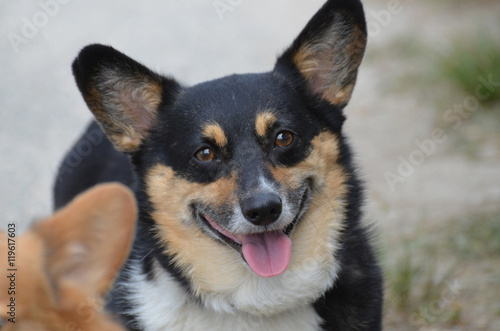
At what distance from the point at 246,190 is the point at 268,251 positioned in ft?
1.18

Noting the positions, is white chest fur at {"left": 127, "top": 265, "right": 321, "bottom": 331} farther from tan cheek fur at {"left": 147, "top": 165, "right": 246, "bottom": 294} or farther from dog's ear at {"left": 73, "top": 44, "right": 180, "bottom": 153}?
dog's ear at {"left": 73, "top": 44, "right": 180, "bottom": 153}

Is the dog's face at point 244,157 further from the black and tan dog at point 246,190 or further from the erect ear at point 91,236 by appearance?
the erect ear at point 91,236

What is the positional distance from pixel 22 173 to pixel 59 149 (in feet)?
1.61

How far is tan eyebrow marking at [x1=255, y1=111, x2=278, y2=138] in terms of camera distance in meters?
3.20

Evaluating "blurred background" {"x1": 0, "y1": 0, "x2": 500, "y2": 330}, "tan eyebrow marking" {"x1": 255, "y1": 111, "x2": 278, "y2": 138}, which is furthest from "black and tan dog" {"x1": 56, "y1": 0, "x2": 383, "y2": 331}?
"blurred background" {"x1": 0, "y1": 0, "x2": 500, "y2": 330}

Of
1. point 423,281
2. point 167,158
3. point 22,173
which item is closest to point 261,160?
point 167,158

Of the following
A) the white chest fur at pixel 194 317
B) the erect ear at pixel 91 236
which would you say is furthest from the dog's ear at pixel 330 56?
the erect ear at pixel 91 236

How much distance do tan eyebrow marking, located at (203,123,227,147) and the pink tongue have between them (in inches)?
17.7

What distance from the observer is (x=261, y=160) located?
3146mm

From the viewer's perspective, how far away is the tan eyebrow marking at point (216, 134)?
3.20 m

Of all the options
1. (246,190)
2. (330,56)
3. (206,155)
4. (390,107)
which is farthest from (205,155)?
(390,107)

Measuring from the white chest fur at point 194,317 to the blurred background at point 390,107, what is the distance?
0.70m

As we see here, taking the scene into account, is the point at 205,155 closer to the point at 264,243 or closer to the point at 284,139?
the point at 284,139

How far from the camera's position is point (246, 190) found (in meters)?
3.04
